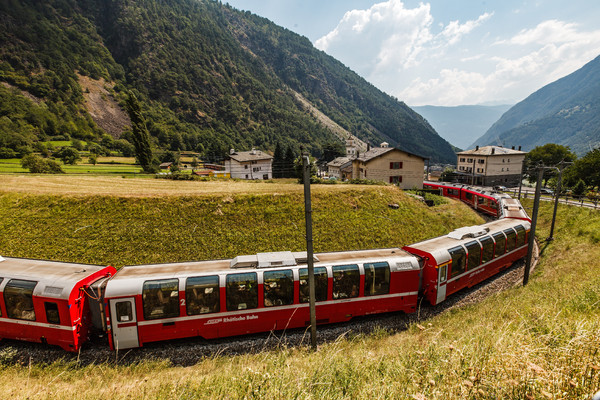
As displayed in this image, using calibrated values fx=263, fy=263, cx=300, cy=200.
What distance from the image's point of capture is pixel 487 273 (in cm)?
1703

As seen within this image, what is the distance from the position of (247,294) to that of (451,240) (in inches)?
477

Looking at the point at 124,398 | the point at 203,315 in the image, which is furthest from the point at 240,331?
the point at 124,398

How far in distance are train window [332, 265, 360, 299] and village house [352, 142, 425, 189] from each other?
140 feet

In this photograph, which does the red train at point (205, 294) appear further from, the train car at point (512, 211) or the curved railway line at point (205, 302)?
the train car at point (512, 211)

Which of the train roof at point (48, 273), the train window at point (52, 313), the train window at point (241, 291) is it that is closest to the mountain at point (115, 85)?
the train roof at point (48, 273)

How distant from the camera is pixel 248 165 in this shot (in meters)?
75.5

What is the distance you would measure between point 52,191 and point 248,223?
16559 mm

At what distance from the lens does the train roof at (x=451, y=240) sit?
45.6 ft

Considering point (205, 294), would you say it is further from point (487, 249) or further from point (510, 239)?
point (510, 239)

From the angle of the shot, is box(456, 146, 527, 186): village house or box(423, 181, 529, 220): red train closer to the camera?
box(423, 181, 529, 220): red train

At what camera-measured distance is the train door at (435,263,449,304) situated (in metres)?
13.7

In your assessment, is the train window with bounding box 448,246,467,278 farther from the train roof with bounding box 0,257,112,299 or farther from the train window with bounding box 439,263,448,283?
the train roof with bounding box 0,257,112,299

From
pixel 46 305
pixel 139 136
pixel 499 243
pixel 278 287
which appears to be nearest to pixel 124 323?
pixel 46 305

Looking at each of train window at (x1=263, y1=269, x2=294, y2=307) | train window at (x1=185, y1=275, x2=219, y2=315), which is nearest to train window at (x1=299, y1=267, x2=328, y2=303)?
train window at (x1=263, y1=269, x2=294, y2=307)
